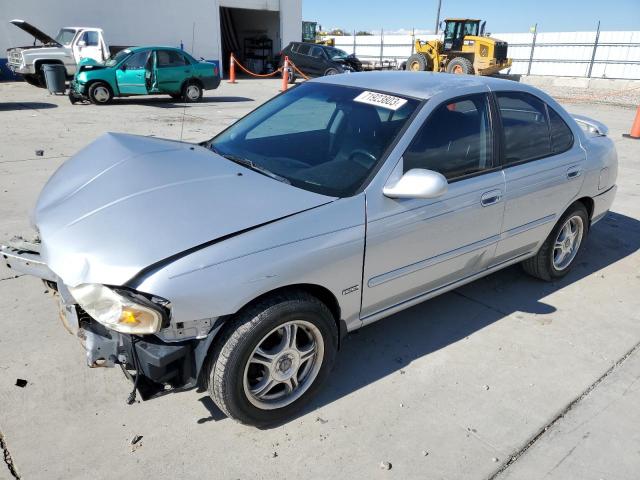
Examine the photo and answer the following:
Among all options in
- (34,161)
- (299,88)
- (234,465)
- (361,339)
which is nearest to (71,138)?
(34,161)

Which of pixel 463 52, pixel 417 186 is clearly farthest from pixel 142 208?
pixel 463 52

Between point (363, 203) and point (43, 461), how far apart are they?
6.42ft

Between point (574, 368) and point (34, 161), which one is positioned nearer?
point (574, 368)

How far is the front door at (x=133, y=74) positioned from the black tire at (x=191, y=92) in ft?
4.05

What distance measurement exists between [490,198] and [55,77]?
15.4m

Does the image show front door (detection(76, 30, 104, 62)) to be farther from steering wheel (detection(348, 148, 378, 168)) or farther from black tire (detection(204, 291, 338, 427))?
black tire (detection(204, 291, 338, 427))

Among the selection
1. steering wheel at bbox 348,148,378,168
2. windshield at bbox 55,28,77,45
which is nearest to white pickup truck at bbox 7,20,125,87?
windshield at bbox 55,28,77,45

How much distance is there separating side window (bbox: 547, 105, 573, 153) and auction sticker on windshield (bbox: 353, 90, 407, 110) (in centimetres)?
147

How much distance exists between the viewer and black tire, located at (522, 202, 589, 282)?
13.3 feet

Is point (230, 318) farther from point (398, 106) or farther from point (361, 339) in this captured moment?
point (398, 106)

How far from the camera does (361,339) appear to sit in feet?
11.1

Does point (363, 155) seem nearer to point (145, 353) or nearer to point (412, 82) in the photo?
point (412, 82)

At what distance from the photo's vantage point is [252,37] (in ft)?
95.6

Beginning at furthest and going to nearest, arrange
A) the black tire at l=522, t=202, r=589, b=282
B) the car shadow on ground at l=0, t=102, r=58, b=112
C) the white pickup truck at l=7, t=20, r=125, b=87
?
the white pickup truck at l=7, t=20, r=125, b=87, the car shadow on ground at l=0, t=102, r=58, b=112, the black tire at l=522, t=202, r=589, b=282
